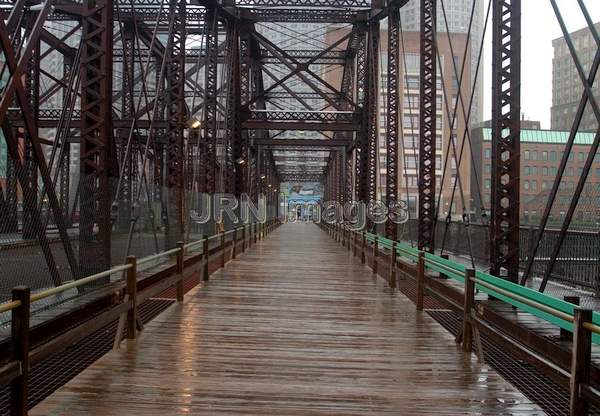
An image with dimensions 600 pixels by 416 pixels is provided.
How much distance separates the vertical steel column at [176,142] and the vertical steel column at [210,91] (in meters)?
1.93

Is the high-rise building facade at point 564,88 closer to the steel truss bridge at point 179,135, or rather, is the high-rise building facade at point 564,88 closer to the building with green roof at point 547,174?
the building with green roof at point 547,174

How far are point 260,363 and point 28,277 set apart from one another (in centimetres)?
348

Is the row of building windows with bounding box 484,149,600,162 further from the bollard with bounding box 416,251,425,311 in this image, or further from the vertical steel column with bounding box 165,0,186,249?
the bollard with bounding box 416,251,425,311

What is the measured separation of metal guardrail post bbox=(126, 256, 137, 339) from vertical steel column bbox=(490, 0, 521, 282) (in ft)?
17.5

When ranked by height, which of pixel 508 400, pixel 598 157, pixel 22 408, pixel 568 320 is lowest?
pixel 508 400

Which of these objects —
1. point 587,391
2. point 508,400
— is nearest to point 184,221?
point 508,400

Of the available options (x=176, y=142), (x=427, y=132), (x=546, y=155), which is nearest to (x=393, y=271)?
(x=427, y=132)

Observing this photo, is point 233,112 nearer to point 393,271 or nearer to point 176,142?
point 176,142

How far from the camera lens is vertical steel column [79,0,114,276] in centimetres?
916

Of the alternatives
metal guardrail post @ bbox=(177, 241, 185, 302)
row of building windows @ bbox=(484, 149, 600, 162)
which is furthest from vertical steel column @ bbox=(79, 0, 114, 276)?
row of building windows @ bbox=(484, 149, 600, 162)

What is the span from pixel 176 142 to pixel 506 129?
423 inches

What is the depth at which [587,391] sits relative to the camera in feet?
12.7

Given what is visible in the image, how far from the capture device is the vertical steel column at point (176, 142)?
16.1 meters

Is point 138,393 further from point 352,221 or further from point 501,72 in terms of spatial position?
point 352,221
